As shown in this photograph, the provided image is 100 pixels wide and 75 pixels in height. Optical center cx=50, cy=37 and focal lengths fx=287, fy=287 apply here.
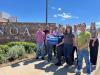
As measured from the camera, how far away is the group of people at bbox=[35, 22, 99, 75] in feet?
33.7

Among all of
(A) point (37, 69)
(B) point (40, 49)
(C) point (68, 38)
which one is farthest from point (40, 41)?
(A) point (37, 69)

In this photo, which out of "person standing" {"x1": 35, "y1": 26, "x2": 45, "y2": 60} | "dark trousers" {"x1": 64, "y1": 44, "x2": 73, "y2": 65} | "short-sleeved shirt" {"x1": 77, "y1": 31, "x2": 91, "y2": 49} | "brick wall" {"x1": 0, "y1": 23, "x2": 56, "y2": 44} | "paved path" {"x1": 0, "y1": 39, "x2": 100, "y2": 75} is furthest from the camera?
"brick wall" {"x1": 0, "y1": 23, "x2": 56, "y2": 44}

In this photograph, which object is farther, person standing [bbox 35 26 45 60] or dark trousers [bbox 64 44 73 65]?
person standing [bbox 35 26 45 60]

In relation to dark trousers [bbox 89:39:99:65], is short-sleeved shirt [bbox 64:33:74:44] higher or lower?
higher

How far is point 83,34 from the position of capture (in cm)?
1025

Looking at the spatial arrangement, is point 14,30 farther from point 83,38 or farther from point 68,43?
point 83,38

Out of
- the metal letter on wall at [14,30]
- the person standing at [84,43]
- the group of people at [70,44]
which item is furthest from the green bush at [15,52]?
the metal letter on wall at [14,30]

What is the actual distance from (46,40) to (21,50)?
1758mm

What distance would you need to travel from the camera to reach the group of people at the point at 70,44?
1026cm

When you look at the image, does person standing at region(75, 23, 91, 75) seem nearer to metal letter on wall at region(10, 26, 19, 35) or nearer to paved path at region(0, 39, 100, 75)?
paved path at region(0, 39, 100, 75)

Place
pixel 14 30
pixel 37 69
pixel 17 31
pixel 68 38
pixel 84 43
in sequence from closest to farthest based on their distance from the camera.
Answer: pixel 84 43
pixel 37 69
pixel 68 38
pixel 14 30
pixel 17 31

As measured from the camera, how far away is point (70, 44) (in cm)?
1207

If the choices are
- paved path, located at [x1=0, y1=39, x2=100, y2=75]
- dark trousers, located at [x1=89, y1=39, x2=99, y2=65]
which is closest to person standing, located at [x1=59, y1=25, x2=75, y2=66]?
paved path, located at [x1=0, y1=39, x2=100, y2=75]

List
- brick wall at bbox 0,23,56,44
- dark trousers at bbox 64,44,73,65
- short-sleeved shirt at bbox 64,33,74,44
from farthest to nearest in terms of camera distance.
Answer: brick wall at bbox 0,23,56,44
dark trousers at bbox 64,44,73,65
short-sleeved shirt at bbox 64,33,74,44
